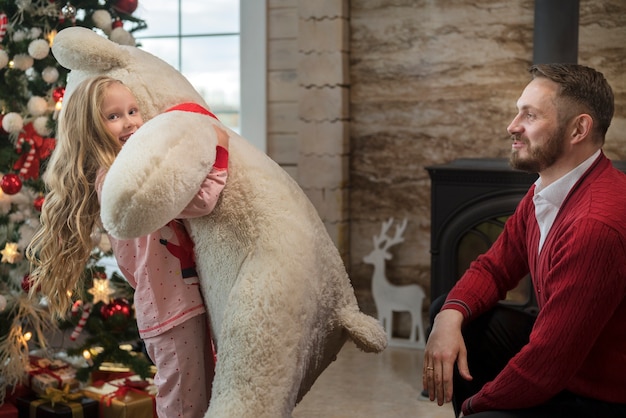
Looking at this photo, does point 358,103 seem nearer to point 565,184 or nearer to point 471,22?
point 471,22

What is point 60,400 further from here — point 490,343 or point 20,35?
point 490,343

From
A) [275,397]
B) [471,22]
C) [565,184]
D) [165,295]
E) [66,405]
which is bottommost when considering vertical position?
[66,405]

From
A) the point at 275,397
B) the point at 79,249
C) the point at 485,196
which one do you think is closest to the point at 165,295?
the point at 79,249

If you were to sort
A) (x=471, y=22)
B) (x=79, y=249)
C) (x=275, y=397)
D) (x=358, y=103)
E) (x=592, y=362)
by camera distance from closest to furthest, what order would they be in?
1. (x=275, y=397)
2. (x=592, y=362)
3. (x=79, y=249)
4. (x=471, y=22)
5. (x=358, y=103)

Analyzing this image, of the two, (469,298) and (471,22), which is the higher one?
(471,22)

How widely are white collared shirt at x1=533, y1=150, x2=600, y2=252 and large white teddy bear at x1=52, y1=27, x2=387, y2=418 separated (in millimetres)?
465

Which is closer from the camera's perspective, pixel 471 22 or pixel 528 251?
pixel 528 251

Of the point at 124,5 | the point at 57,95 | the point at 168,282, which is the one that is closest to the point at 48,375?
the point at 57,95

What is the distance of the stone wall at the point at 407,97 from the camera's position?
352 centimetres

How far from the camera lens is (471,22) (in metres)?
3.58

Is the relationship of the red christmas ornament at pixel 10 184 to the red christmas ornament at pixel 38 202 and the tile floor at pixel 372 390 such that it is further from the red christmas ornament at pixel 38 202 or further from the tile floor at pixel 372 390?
the tile floor at pixel 372 390

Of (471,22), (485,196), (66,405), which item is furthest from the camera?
(471,22)

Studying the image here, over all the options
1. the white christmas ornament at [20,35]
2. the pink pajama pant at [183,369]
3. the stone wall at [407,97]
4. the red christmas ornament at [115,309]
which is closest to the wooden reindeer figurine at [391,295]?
the stone wall at [407,97]

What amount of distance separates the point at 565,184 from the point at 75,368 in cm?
181
